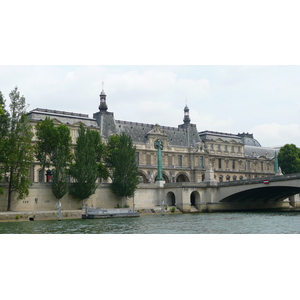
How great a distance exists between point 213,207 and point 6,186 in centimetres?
3429

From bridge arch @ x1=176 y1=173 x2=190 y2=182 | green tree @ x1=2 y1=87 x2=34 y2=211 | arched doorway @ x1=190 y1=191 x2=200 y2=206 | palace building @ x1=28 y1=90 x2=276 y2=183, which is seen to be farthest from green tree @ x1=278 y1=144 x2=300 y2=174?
green tree @ x1=2 y1=87 x2=34 y2=211

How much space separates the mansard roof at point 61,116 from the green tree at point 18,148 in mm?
19008

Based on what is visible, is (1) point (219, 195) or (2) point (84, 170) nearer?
(2) point (84, 170)

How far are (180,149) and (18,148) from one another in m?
46.2

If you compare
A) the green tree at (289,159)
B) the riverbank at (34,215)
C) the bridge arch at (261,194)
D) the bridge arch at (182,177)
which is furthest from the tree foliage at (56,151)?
the green tree at (289,159)

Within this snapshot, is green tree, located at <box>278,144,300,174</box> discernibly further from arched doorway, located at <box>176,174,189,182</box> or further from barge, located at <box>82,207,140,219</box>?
barge, located at <box>82,207,140,219</box>

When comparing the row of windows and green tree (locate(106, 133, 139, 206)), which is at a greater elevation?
the row of windows

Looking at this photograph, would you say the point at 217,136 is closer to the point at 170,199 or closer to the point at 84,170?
the point at 170,199

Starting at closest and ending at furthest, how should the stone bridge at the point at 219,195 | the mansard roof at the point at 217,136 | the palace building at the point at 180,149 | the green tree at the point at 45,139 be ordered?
the green tree at the point at 45,139, the stone bridge at the point at 219,195, the palace building at the point at 180,149, the mansard roof at the point at 217,136

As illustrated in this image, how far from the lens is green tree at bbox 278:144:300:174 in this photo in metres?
98.0

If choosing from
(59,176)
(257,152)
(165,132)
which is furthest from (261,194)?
(257,152)

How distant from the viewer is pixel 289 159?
326 ft

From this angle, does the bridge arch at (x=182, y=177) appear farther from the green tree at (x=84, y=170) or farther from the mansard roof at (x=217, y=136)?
the green tree at (x=84, y=170)

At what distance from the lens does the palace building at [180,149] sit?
283 feet
